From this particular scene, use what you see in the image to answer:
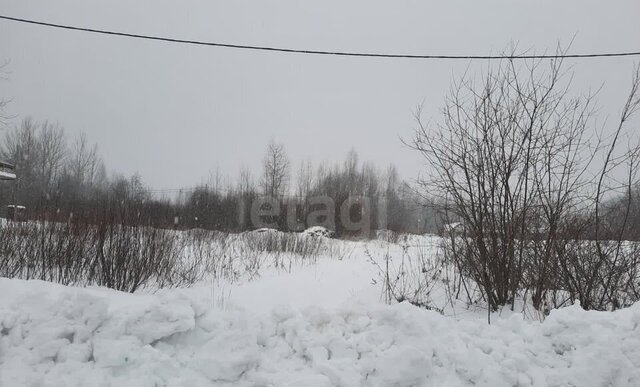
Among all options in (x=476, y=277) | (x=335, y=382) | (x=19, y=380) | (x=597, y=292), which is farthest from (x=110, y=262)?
(x=597, y=292)

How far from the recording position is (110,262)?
5105 millimetres

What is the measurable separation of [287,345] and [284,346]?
2 cm

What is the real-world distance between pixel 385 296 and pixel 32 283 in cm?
411

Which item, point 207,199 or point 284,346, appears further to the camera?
point 207,199

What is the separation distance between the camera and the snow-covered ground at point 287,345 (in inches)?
94.7

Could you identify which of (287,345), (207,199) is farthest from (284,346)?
(207,199)

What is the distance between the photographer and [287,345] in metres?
2.74

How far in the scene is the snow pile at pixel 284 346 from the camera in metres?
2.40

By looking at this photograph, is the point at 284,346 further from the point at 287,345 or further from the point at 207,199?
the point at 207,199

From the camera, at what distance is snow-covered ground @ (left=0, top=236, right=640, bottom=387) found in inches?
94.7

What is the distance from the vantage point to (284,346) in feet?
8.95

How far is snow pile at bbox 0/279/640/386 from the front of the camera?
240 centimetres

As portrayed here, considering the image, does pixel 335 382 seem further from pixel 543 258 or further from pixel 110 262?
pixel 110 262

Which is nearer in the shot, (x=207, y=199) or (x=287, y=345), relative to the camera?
(x=287, y=345)
